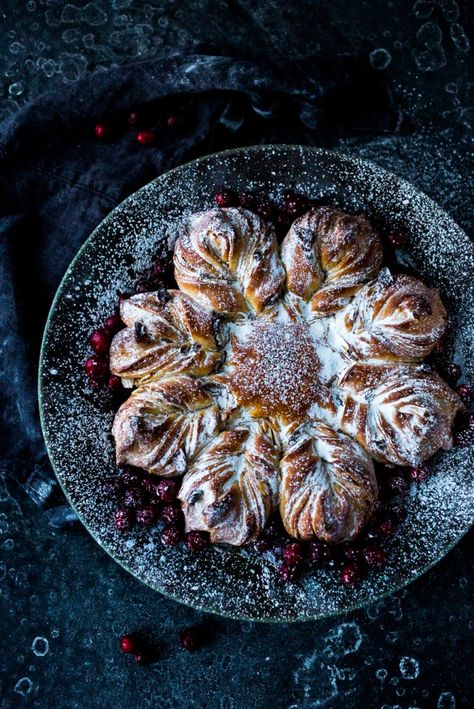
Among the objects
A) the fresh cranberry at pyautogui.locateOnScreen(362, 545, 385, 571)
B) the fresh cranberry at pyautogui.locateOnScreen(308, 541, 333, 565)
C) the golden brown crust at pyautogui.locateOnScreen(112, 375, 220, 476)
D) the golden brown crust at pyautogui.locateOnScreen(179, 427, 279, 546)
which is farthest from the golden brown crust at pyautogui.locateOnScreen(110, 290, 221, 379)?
the fresh cranberry at pyautogui.locateOnScreen(362, 545, 385, 571)

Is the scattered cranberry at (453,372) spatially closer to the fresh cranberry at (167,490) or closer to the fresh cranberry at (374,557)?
the fresh cranberry at (374,557)

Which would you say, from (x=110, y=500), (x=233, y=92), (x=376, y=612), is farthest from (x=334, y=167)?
(x=376, y=612)

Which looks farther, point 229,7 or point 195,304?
point 229,7

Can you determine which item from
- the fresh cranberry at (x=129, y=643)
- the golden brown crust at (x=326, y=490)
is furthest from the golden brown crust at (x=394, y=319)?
the fresh cranberry at (x=129, y=643)

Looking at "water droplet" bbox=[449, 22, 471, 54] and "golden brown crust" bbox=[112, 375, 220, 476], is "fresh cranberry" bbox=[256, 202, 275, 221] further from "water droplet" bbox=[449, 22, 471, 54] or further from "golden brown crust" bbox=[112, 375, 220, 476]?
"water droplet" bbox=[449, 22, 471, 54]

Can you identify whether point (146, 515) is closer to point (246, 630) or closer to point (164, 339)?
point (164, 339)

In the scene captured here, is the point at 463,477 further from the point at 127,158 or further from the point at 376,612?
the point at 127,158

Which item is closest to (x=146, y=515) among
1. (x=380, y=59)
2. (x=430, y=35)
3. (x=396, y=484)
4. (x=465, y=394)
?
(x=396, y=484)
